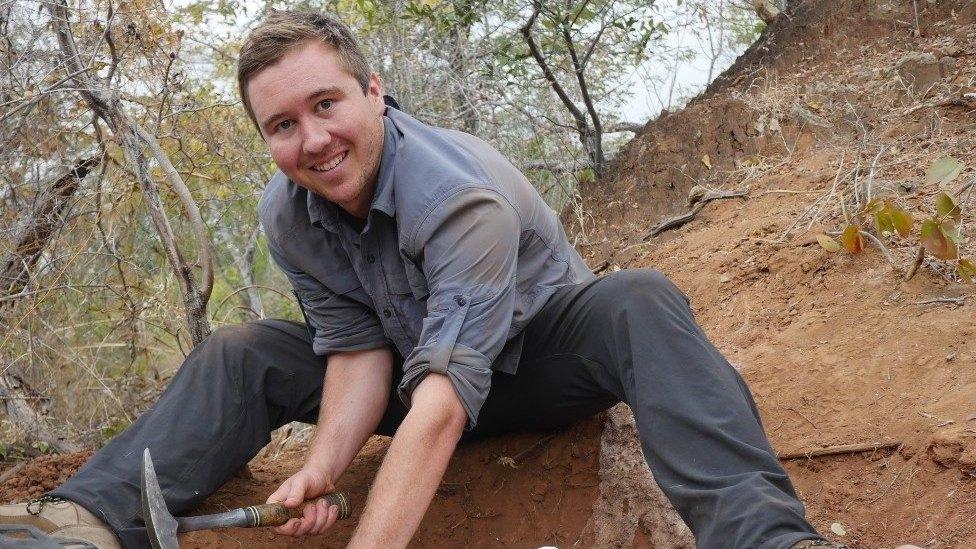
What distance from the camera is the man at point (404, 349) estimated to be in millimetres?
2131

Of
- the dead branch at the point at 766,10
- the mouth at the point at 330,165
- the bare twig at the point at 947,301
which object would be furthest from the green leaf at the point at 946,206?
the dead branch at the point at 766,10

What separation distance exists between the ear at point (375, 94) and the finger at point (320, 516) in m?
1.07

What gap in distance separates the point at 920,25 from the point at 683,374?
4244 millimetres

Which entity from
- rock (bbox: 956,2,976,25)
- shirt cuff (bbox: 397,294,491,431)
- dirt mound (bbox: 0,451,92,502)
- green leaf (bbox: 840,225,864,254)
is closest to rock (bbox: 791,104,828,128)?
rock (bbox: 956,2,976,25)

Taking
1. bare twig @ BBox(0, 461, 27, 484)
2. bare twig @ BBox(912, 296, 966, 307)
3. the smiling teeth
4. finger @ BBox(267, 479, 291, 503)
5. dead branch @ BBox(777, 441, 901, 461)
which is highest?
the smiling teeth

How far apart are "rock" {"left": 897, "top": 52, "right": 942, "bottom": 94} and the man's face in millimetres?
3502

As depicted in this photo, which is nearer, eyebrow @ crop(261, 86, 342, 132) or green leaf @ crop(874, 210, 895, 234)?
eyebrow @ crop(261, 86, 342, 132)

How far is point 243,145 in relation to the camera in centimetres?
579

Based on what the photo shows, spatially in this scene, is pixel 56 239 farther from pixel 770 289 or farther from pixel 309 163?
pixel 770 289

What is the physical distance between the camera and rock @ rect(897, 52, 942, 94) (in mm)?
4902

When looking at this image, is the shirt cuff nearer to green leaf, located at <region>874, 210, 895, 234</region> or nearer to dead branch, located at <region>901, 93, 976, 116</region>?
green leaf, located at <region>874, 210, 895, 234</region>

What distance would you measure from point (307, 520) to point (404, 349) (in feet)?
1.73

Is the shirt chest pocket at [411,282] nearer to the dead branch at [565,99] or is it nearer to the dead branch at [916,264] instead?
the dead branch at [916,264]

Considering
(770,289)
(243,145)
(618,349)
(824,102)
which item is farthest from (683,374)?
(243,145)
